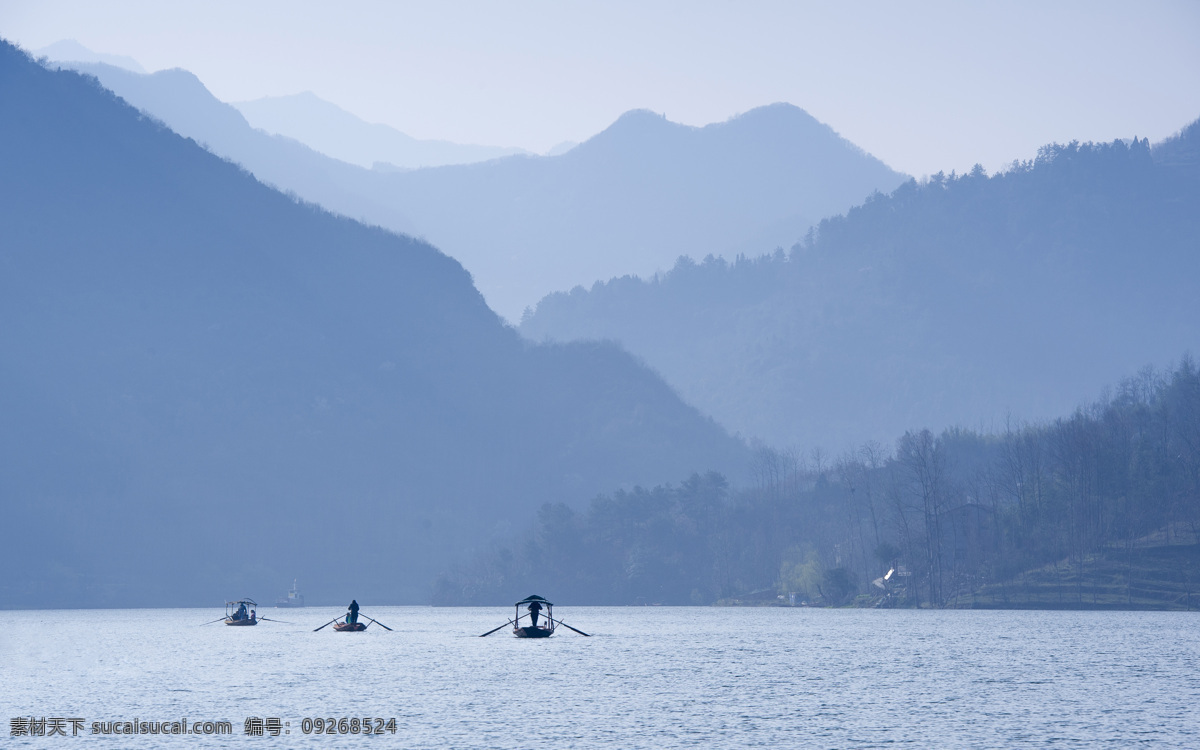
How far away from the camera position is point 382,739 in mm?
60781

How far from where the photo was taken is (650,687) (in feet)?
276

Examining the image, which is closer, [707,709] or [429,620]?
[707,709]

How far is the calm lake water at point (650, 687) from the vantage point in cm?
6250

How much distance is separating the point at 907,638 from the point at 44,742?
95405 millimetres

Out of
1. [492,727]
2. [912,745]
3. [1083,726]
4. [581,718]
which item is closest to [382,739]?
[492,727]

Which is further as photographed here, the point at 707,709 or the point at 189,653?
the point at 189,653

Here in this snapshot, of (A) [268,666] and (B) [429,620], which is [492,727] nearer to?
(A) [268,666]

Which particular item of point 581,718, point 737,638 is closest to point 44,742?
point 581,718

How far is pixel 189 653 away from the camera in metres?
119

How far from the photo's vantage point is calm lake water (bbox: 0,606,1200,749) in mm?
62500

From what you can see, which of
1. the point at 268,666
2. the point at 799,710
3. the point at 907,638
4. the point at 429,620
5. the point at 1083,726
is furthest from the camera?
the point at 429,620

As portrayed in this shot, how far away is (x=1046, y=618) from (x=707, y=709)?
10872 centimetres

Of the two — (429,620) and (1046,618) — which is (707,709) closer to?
(1046,618)

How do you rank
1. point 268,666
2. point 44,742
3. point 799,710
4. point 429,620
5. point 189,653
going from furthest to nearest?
1. point 429,620
2. point 189,653
3. point 268,666
4. point 799,710
5. point 44,742
